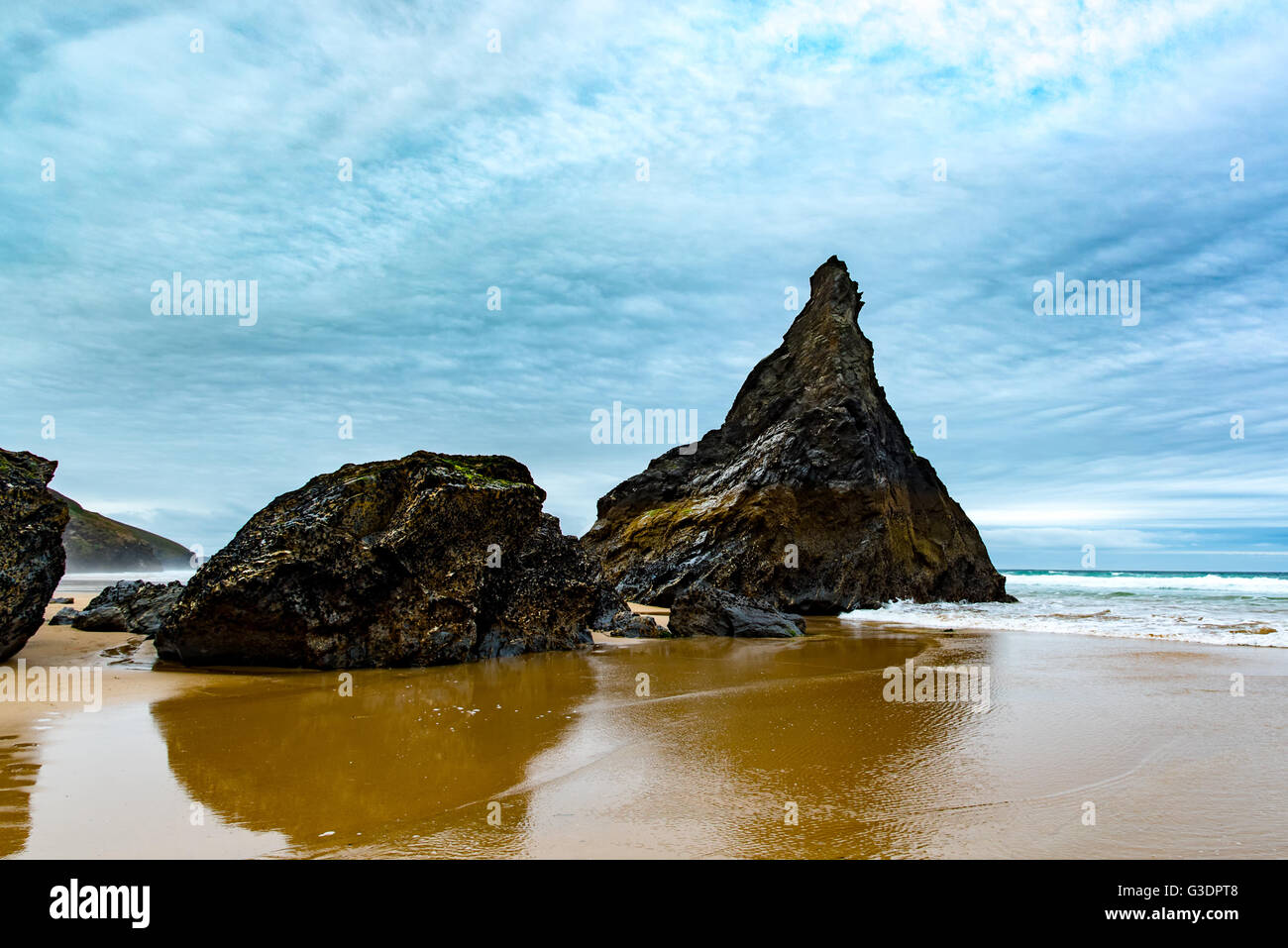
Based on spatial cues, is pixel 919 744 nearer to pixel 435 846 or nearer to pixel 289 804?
pixel 435 846

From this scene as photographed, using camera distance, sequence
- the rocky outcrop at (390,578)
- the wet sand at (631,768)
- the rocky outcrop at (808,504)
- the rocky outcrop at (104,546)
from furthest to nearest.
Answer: the rocky outcrop at (104,546)
the rocky outcrop at (808,504)
the rocky outcrop at (390,578)
the wet sand at (631,768)

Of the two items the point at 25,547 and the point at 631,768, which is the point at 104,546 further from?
the point at 631,768

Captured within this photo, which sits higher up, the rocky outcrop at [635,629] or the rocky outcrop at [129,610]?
the rocky outcrop at [129,610]

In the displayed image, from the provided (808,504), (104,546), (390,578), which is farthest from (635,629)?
(104,546)

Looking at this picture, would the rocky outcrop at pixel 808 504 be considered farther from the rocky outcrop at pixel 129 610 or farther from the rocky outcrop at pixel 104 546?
the rocky outcrop at pixel 104 546

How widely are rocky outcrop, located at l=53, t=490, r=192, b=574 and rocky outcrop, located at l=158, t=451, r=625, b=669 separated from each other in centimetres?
5981

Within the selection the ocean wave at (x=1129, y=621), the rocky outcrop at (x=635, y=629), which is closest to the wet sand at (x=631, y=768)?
the rocky outcrop at (x=635, y=629)

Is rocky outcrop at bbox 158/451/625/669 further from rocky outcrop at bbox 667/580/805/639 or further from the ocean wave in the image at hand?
the ocean wave

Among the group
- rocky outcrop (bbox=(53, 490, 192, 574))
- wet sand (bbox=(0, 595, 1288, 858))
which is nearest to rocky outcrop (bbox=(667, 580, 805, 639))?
wet sand (bbox=(0, 595, 1288, 858))

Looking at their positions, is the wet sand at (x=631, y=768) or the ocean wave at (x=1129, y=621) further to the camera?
the ocean wave at (x=1129, y=621)

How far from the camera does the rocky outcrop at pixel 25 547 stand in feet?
24.6

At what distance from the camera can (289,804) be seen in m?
3.87

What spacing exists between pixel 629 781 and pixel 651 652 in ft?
23.8

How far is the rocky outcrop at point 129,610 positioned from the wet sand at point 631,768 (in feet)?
10.2
